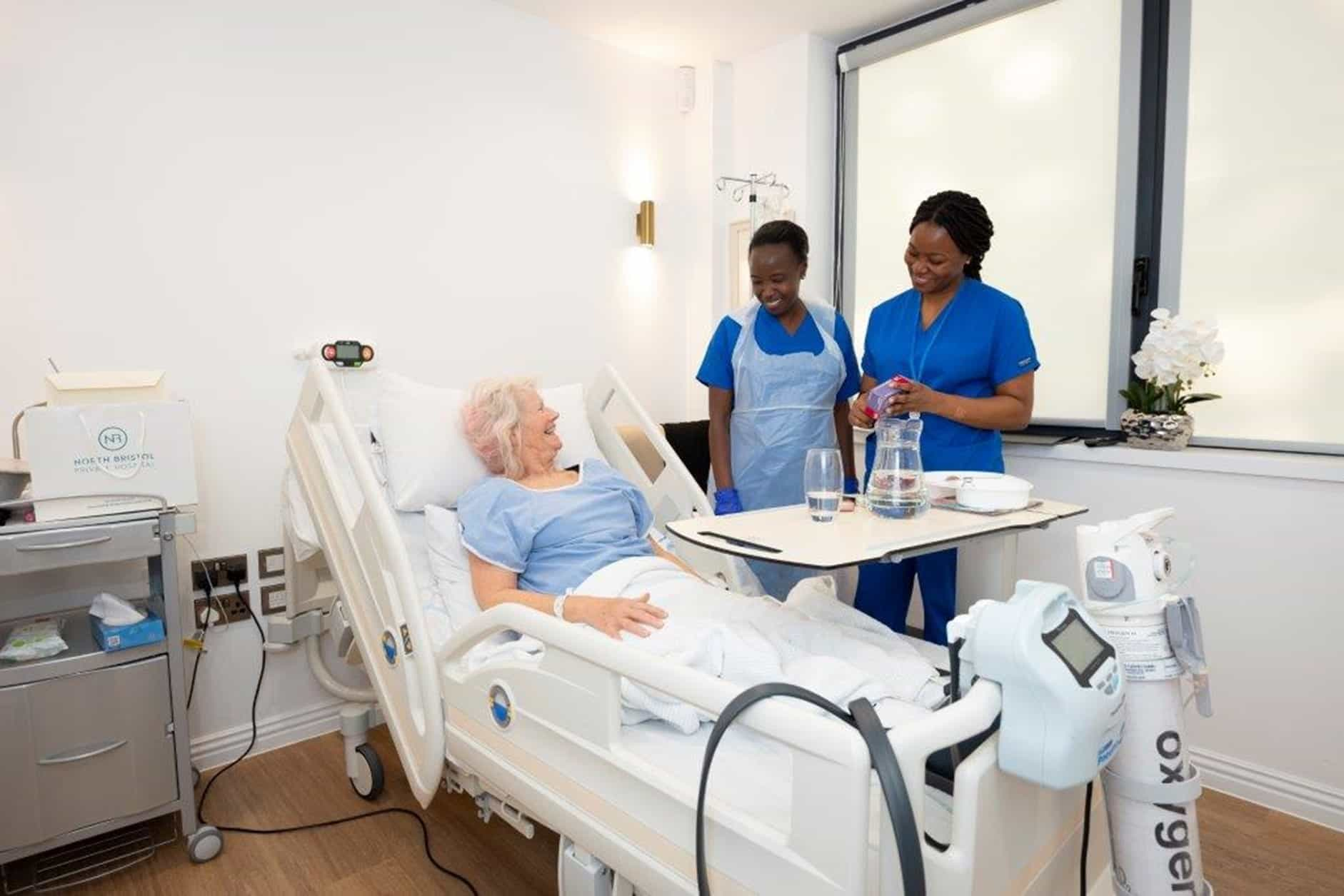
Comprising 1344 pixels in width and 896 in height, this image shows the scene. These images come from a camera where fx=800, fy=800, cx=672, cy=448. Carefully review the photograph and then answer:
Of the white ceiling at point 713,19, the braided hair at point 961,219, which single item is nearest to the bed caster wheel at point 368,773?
the braided hair at point 961,219

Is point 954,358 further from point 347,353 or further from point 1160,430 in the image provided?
point 347,353

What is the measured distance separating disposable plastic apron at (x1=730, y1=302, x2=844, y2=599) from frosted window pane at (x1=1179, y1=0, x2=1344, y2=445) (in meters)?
1.05

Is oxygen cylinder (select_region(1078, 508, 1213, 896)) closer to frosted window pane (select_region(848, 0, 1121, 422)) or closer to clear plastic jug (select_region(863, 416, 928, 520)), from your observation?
clear plastic jug (select_region(863, 416, 928, 520))

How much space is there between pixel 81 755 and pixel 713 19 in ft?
9.12

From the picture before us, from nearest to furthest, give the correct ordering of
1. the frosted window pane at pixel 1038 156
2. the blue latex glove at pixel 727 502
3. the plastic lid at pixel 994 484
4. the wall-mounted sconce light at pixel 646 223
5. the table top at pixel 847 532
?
the table top at pixel 847 532
the plastic lid at pixel 994 484
the blue latex glove at pixel 727 502
the frosted window pane at pixel 1038 156
the wall-mounted sconce light at pixel 646 223

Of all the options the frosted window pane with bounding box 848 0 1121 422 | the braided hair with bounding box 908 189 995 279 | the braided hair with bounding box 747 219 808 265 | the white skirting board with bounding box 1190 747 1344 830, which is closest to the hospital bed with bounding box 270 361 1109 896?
the braided hair with bounding box 747 219 808 265

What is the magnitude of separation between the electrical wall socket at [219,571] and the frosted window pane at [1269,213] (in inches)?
109

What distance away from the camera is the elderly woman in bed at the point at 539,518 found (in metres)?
1.56

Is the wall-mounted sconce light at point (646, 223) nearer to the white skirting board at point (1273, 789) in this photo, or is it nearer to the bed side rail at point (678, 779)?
the bed side rail at point (678, 779)

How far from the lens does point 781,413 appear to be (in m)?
2.20

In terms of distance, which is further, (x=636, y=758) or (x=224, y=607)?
(x=224, y=607)

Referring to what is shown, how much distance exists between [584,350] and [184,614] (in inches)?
60.2

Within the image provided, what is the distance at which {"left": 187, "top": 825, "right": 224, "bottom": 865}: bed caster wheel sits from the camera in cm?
180

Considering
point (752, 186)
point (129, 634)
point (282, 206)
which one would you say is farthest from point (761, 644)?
point (752, 186)
